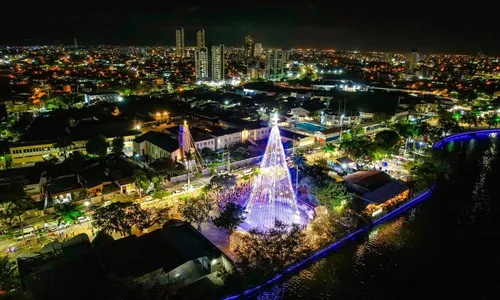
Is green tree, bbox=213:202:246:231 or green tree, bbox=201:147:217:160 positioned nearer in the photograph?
green tree, bbox=213:202:246:231

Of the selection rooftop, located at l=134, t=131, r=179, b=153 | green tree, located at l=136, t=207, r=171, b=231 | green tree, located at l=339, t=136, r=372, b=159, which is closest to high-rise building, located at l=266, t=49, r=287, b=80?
green tree, located at l=339, t=136, r=372, b=159

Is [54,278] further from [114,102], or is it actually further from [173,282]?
[114,102]

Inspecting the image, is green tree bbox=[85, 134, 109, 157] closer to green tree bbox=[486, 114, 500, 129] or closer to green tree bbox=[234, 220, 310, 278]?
green tree bbox=[234, 220, 310, 278]

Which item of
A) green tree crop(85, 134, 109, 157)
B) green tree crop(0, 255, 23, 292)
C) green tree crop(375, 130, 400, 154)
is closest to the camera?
green tree crop(0, 255, 23, 292)

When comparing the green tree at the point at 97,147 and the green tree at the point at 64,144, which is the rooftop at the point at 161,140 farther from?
the green tree at the point at 64,144

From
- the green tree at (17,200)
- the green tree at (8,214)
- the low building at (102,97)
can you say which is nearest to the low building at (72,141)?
the green tree at (17,200)

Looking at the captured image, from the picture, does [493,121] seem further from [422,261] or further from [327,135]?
[422,261]
